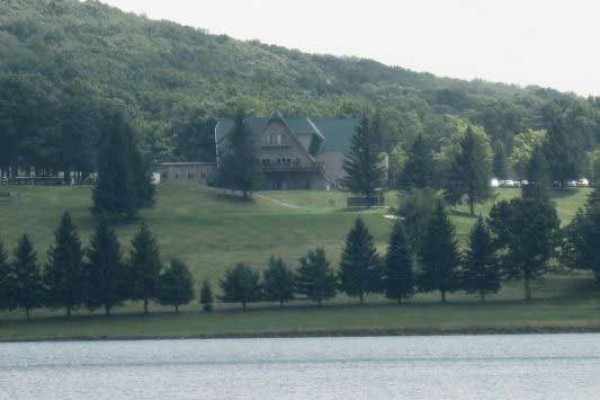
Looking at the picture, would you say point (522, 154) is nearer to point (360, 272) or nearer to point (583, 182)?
point (583, 182)

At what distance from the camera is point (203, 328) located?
92812 millimetres

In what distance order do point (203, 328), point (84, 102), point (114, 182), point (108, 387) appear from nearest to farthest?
point (108, 387) < point (203, 328) < point (114, 182) < point (84, 102)

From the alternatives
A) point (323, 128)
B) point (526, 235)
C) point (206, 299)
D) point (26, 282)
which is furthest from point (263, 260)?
point (323, 128)

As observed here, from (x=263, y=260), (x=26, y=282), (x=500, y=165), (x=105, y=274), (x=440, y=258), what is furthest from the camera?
(x=500, y=165)

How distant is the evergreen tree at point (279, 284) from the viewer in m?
103

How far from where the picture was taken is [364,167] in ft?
505

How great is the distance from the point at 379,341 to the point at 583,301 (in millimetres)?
19940

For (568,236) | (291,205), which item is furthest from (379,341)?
(291,205)

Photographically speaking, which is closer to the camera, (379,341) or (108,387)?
(108,387)

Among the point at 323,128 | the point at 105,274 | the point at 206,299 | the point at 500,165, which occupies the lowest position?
the point at 206,299

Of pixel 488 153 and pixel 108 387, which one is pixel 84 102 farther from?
pixel 108 387

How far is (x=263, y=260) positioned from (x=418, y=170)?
3475 cm

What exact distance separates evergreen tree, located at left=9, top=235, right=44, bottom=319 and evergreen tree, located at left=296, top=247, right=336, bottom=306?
1684cm

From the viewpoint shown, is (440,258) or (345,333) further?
(440,258)
